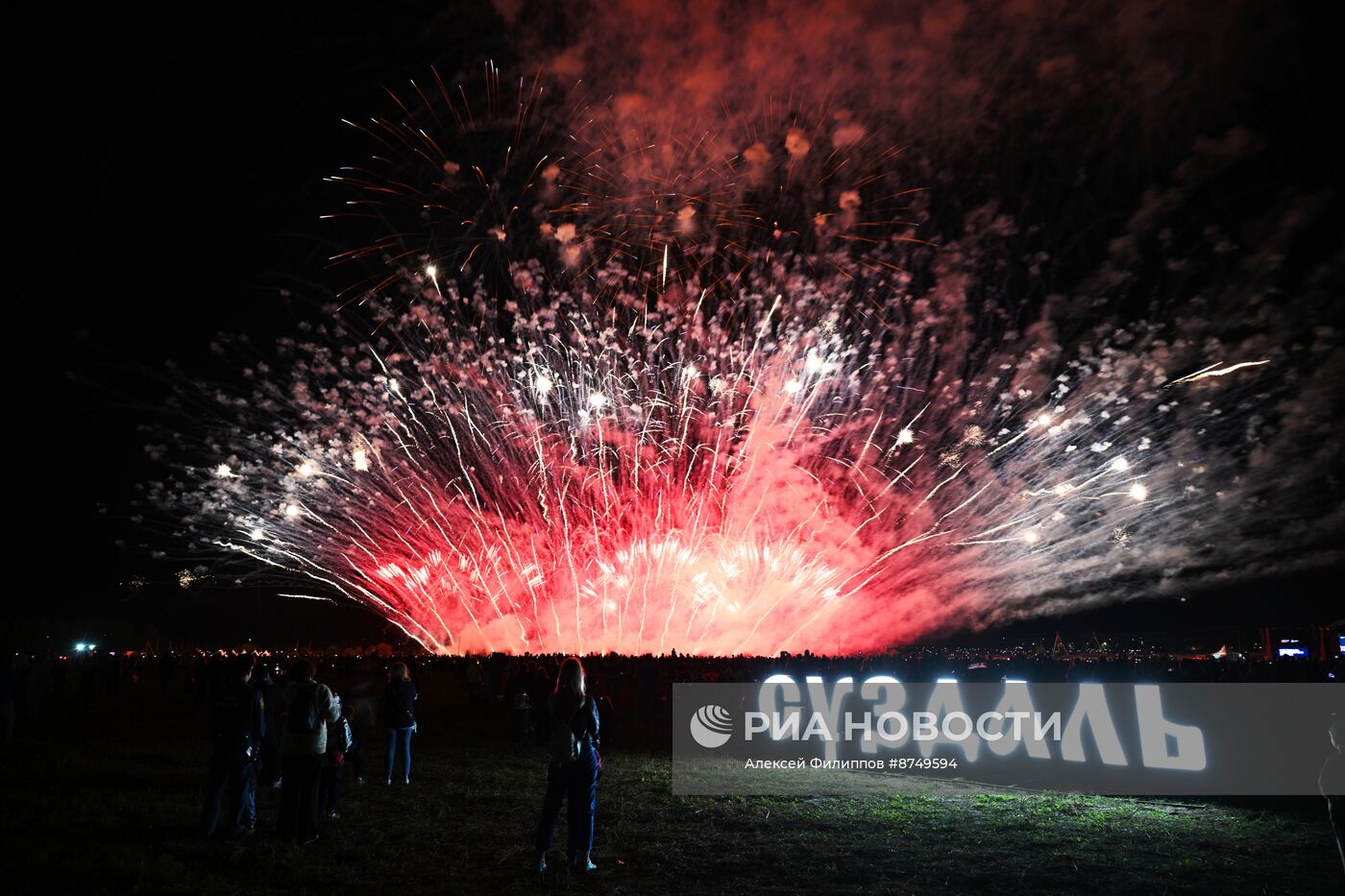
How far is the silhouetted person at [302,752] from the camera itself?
8.17 meters

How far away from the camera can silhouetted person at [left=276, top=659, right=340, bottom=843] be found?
26.8 feet

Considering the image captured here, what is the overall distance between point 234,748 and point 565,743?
3029 millimetres

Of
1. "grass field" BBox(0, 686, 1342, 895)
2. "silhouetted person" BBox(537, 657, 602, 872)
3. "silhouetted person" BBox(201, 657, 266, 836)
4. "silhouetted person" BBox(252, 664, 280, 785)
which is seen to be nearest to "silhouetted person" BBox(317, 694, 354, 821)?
"grass field" BBox(0, 686, 1342, 895)

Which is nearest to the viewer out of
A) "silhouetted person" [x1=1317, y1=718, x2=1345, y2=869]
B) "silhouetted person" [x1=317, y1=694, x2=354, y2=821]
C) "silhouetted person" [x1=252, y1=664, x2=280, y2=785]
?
"silhouetted person" [x1=1317, y1=718, x2=1345, y2=869]

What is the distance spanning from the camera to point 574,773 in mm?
7566

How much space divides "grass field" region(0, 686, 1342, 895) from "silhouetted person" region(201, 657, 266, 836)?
0.28 m

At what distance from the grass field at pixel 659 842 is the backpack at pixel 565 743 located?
2.96 ft

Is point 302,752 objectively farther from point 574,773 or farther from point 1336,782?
point 1336,782

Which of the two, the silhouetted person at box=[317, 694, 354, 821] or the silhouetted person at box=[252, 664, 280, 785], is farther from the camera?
the silhouetted person at box=[252, 664, 280, 785]

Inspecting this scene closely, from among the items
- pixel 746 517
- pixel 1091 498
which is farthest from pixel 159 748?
pixel 1091 498
